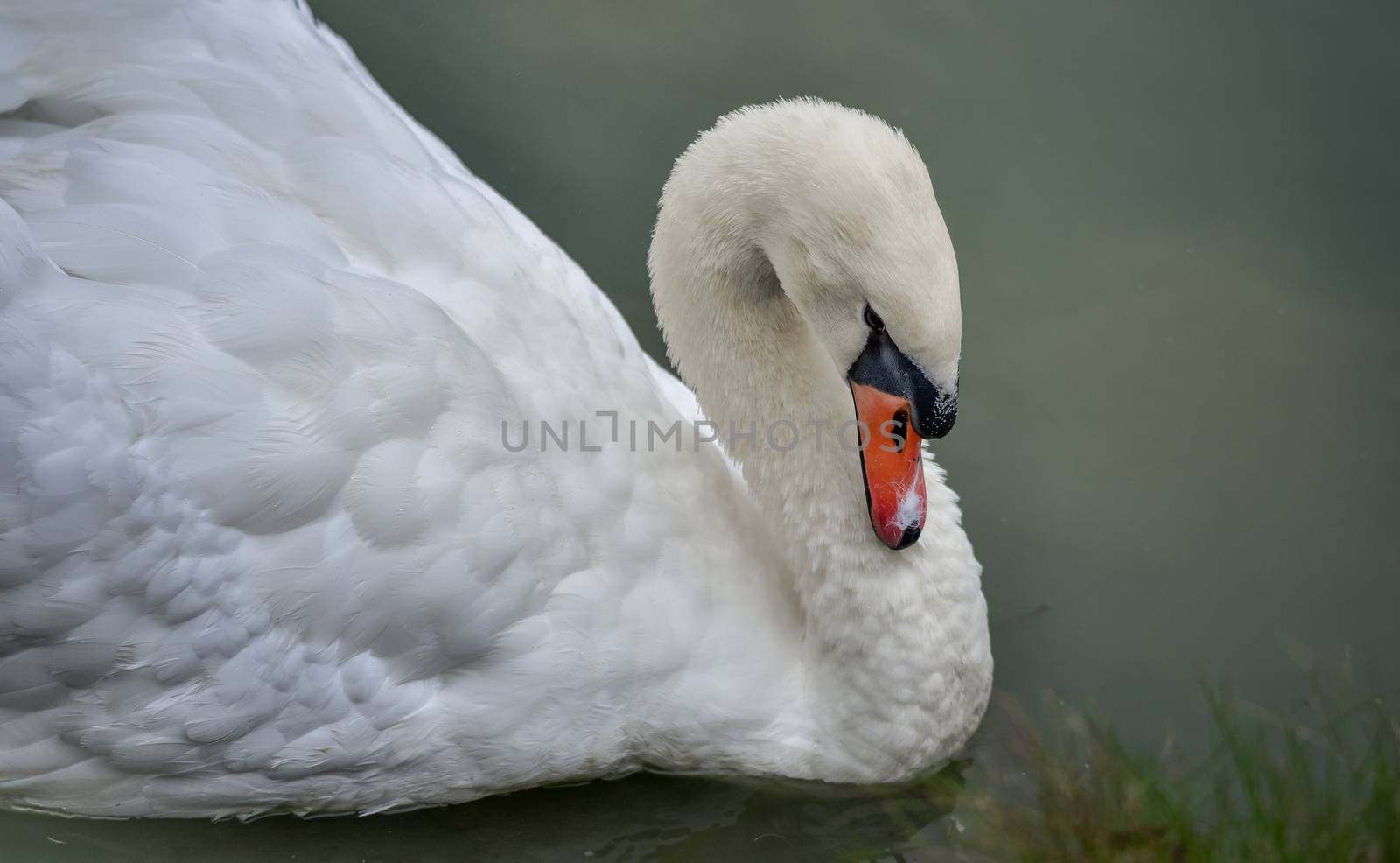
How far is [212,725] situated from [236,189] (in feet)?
4.00

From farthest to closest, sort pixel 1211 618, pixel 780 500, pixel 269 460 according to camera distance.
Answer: pixel 1211 618 < pixel 780 500 < pixel 269 460

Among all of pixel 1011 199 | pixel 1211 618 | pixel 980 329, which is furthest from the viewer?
pixel 1011 199

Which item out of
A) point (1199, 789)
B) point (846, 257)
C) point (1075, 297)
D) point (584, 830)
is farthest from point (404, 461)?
point (1075, 297)

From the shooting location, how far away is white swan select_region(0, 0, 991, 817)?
306cm

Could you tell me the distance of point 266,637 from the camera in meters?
3.18

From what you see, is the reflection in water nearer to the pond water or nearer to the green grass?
the pond water

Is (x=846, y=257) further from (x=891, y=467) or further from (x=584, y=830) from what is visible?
(x=584, y=830)

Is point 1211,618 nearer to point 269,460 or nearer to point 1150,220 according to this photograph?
point 1150,220

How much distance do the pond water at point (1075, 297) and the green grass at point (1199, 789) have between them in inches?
5.1

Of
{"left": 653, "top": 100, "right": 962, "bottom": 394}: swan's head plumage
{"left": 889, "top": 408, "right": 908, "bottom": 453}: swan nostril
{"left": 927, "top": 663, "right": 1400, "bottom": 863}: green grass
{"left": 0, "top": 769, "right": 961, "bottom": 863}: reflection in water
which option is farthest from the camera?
{"left": 0, "top": 769, "right": 961, "bottom": 863}: reflection in water

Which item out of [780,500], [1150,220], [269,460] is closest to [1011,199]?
[1150,220]

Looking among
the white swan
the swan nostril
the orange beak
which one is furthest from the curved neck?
the swan nostril

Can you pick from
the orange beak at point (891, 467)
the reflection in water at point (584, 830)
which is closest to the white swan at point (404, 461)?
the orange beak at point (891, 467)

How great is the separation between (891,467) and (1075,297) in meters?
1.96
